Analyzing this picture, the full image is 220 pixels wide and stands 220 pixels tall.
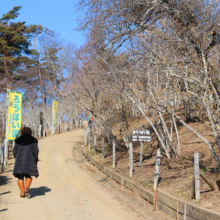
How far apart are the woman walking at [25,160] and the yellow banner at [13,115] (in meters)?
10.2

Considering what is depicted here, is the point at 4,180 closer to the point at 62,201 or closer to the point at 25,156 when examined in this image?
the point at 25,156

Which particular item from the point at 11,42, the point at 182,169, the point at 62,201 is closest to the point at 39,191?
the point at 62,201

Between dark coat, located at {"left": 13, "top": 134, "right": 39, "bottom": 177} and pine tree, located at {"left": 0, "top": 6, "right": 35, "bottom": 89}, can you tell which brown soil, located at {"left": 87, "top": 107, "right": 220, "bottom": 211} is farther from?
pine tree, located at {"left": 0, "top": 6, "right": 35, "bottom": 89}

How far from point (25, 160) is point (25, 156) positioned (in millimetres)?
104

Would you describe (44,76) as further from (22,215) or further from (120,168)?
(22,215)

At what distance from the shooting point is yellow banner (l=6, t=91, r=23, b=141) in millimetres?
17891

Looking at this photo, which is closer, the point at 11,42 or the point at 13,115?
the point at 13,115

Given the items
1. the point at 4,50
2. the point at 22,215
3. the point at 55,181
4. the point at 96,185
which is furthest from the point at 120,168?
the point at 4,50

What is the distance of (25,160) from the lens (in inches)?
314

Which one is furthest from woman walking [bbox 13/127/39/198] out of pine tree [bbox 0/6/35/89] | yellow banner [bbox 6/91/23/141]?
pine tree [bbox 0/6/35/89]

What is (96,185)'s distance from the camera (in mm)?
10945

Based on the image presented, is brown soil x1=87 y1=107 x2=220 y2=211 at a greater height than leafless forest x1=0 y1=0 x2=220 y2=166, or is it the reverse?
leafless forest x1=0 y1=0 x2=220 y2=166

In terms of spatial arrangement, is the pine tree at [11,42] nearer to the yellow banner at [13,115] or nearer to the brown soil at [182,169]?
the yellow banner at [13,115]

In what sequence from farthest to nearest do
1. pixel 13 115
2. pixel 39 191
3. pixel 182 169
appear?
pixel 13 115 → pixel 39 191 → pixel 182 169
